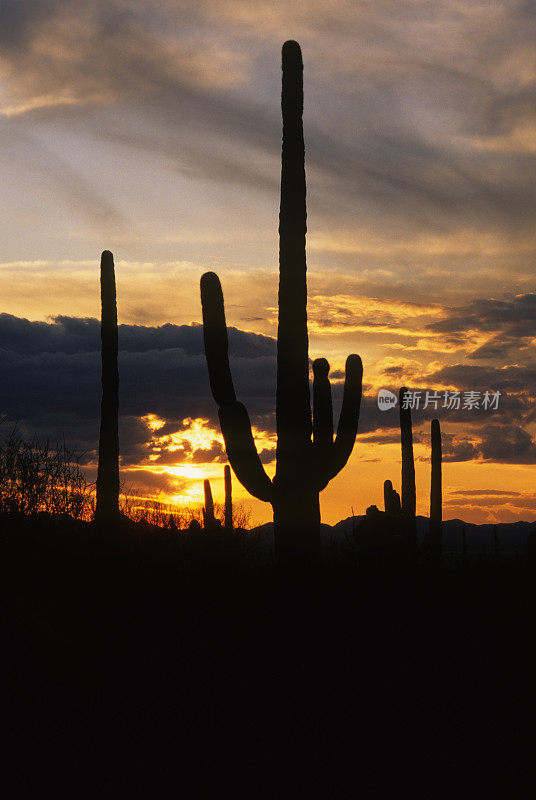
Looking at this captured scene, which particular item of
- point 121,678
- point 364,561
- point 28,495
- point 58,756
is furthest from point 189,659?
point 28,495

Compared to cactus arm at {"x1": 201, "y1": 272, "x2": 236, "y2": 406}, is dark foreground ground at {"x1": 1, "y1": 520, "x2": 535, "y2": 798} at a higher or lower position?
lower

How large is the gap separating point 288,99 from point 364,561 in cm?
805

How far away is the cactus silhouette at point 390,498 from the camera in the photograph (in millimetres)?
24250

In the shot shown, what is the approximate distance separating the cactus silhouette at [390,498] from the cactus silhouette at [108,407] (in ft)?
28.2

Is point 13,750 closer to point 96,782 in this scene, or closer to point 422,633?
point 96,782

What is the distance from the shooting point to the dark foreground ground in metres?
6.62

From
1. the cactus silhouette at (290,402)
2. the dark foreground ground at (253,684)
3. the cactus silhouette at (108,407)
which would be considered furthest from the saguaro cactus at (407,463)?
the dark foreground ground at (253,684)

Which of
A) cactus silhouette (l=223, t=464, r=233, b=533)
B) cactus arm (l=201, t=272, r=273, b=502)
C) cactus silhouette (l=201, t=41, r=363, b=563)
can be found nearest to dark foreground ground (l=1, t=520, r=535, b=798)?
cactus silhouette (l=201, t=41, r=363, b=563)

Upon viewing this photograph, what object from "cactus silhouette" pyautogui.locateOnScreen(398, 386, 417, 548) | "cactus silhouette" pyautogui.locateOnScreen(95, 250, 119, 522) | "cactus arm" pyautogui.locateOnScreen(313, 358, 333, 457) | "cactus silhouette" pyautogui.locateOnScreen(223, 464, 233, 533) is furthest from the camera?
"cactus silhouette" pyautogui.locateOnScreen(223, 464, 233, 533)

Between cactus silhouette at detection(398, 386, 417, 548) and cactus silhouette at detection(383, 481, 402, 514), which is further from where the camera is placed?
cactus silhouette at detection(398, 386, 417, 548)

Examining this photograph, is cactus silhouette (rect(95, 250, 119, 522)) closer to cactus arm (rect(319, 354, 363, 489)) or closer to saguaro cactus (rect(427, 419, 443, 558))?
cactus arm (rect(319, 354, 363, 489))

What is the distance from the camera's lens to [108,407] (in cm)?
1898

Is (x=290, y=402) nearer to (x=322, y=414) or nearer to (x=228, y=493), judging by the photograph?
(x=322, y=414)

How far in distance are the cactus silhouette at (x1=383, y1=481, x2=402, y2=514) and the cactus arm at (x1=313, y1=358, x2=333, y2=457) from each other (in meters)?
10.6
